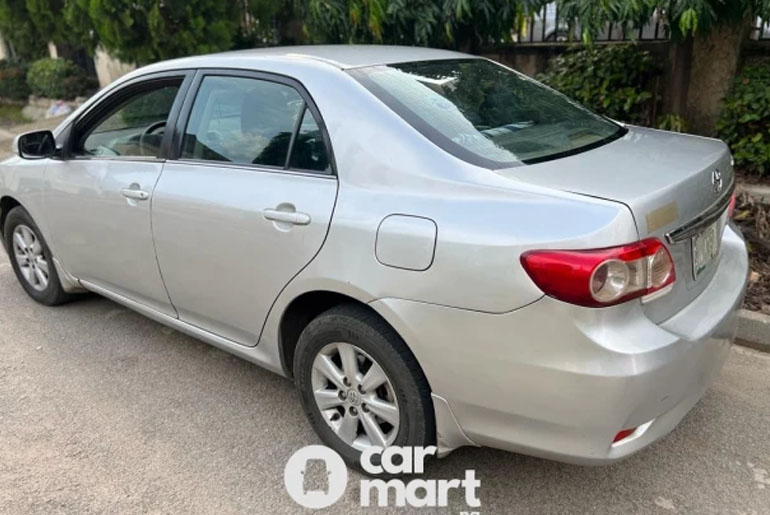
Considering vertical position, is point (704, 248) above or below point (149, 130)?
below

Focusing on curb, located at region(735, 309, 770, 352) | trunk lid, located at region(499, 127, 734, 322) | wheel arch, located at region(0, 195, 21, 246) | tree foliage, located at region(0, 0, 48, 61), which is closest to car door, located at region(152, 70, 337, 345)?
trunk lid, located at region(499, 127, 734, 322)

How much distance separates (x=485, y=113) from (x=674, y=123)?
10.2ft

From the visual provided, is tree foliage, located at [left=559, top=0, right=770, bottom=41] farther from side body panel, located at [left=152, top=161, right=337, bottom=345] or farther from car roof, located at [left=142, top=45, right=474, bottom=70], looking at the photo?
side body panel, located at [left=152, top=161, right=337, bottom=345]

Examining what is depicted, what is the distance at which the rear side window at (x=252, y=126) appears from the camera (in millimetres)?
2668

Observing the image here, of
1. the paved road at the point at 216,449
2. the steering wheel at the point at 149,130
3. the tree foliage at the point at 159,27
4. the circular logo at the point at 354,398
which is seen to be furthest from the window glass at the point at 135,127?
the tree foliage at the point at 159,27

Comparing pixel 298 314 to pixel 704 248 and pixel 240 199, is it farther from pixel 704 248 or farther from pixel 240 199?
pixel 704 248

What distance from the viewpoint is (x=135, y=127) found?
3.58 meters

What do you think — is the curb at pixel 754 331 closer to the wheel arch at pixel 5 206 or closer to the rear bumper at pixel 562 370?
the rear bumper at pixel 562 370

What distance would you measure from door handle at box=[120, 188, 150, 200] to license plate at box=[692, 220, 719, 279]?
2.38 m

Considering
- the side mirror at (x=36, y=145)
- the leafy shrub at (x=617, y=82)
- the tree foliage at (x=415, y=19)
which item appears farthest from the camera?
the leafy shrub at (x=617, y=82)

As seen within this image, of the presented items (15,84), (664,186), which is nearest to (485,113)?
(664,186)

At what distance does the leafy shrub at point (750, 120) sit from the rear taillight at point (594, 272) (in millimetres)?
3529

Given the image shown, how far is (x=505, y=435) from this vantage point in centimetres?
219

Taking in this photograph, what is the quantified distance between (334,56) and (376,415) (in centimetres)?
152
